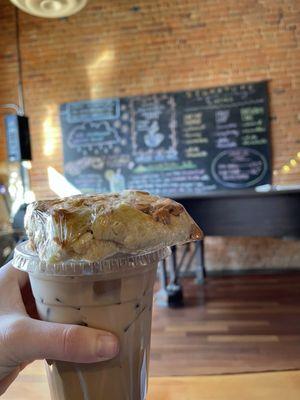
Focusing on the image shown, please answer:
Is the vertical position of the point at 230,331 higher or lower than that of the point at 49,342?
lower

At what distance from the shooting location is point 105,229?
18.4 inches

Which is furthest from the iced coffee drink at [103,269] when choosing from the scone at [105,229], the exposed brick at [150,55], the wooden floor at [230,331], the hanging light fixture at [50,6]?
the exposed brick at [150,55]

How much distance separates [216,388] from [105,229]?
1.28ft

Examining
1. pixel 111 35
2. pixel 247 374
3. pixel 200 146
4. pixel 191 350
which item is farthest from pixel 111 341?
pixel 111 35

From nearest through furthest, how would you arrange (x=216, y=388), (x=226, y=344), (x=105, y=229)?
1. (x=105, y=229)
2. (x=216, y=388)
3. (x=226, y=344)

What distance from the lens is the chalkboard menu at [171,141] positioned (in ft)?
13.6

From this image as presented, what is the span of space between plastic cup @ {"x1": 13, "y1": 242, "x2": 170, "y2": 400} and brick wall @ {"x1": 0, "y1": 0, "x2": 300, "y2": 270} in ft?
12.8

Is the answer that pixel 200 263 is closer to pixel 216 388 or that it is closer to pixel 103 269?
pixel 216 388

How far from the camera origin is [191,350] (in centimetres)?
246

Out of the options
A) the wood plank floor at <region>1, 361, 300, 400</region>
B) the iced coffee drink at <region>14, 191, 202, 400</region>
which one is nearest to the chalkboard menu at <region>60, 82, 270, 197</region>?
the wood plank floor at <region>1, 361, 300, 400</region>

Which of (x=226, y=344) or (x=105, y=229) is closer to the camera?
(x=105, y=229)

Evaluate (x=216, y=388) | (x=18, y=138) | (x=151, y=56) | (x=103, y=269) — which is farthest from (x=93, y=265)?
(x=151, y=56)

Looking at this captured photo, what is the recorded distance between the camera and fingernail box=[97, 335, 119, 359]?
0.51 meters

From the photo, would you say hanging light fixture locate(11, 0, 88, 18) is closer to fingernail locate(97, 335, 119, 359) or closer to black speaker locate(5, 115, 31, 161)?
black speaker locate(5, 115, 31, 161)
